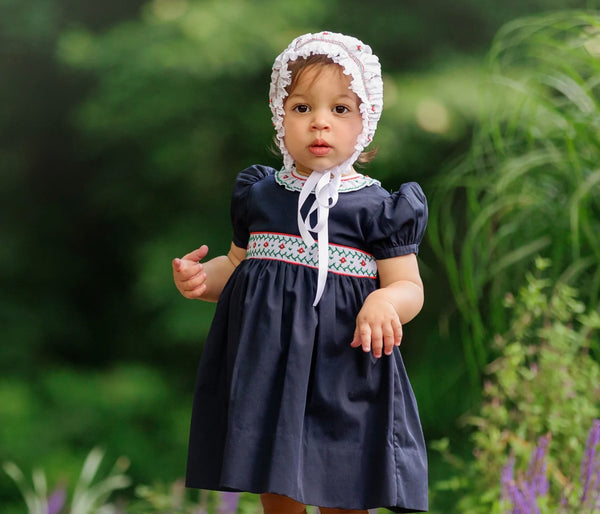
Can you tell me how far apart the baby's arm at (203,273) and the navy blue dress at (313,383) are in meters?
0.07

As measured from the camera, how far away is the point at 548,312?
90.0 inches

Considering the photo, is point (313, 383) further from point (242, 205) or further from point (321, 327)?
point (242, 205)

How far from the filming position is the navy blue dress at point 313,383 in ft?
4.22

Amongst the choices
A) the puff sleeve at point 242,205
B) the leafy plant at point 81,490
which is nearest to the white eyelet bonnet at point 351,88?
the puff sleeve at point 242,205

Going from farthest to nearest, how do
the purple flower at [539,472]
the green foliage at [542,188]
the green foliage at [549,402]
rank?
the green foliage at [542,188] → the green foliage at [549,402] → the purple flower at [539,472]

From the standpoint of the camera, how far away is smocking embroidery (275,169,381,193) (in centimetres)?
138

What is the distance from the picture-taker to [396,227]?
1.33 metres

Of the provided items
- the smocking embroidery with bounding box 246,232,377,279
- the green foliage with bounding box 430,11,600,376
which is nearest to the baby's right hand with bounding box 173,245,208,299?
the smocking embroidery with bounding box 246,232,377,279

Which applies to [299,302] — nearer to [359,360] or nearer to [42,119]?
[359,360]

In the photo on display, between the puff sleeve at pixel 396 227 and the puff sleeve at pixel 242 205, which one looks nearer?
the puff sleeve at pixel 396 227

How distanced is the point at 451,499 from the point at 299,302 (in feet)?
5.98

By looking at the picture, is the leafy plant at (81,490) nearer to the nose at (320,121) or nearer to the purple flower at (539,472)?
the purple flower at (539,472)

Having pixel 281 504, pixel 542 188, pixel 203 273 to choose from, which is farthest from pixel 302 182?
pixel 542 188

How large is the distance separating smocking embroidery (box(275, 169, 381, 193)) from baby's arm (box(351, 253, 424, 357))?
122 mm
